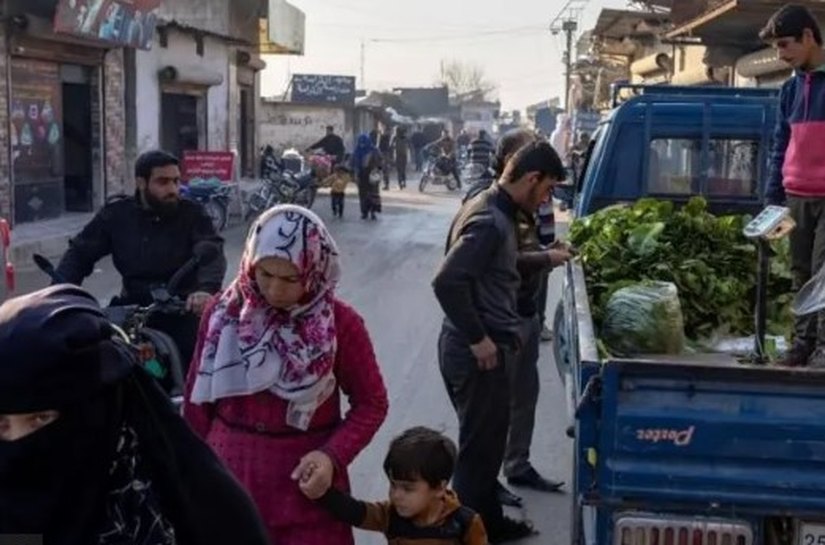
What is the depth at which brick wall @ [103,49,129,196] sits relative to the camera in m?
19.6

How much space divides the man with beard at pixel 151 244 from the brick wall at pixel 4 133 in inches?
432

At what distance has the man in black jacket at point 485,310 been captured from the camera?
488 centimetres

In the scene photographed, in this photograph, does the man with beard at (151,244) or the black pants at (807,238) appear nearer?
the black pants at (807,238)

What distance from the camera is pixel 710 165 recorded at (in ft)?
26.7

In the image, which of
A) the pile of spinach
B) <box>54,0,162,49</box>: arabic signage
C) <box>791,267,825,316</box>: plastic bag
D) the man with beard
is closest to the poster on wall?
<box>54,0,162,49</box>: arabic signage

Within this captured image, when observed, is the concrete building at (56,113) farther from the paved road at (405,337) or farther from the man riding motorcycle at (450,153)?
the man riding motorcycle at (450,153)

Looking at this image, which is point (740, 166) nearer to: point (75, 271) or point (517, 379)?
point (517, 379)

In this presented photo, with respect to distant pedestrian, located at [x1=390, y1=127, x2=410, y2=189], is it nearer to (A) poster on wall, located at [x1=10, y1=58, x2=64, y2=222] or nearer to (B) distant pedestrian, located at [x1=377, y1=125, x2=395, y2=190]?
(B) distant pedestrian, located at [x1=377, y1=125, x2=395, y2=190]

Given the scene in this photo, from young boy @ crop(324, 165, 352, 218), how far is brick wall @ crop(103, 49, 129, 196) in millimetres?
4227

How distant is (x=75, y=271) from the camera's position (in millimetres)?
5680

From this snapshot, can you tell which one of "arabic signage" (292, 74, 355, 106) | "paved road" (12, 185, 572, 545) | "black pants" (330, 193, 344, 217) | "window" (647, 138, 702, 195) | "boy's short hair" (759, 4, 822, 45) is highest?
"arabic signage" (292, 74, 355, 106)

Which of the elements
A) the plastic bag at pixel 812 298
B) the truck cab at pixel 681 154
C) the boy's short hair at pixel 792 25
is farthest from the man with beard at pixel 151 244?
the truck cab at pixel 681 154

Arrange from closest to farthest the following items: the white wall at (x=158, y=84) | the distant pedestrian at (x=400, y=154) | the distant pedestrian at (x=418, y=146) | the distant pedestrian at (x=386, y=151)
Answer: the white wall at (x=158, y=84) < the distant pedestrian at (x=386, y=151) < the distant pedestrian at (x=400, y=154) < the distant pedestrian at (x=418, y=146)

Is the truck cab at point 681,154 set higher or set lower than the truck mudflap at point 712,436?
higher
